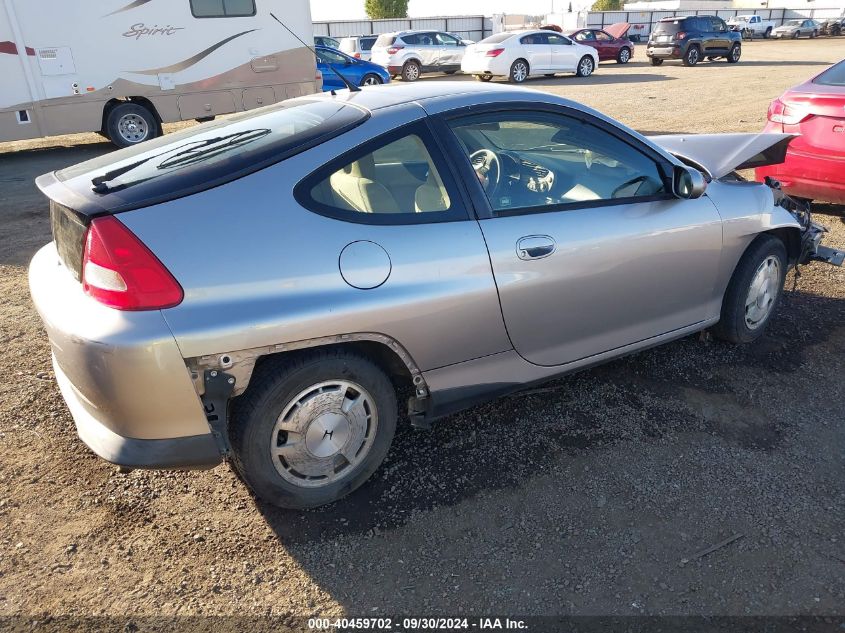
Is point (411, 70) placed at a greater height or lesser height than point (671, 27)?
lesser

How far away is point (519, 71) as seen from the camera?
69.5ft

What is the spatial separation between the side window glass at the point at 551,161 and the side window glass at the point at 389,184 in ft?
0.85

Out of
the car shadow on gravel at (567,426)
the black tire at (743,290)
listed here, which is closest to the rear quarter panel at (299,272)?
the car shadow on gravel at (567,426)

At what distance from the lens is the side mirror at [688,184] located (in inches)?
134

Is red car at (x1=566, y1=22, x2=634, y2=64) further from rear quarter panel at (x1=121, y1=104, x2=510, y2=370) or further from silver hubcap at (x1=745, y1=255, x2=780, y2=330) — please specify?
rear quarter panel at (x1=121, y1=104, x2=510, y2=370)

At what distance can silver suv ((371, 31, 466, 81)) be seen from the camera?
2238 centimetres

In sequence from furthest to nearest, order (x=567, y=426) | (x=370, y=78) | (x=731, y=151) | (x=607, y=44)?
(x=607, y=44), (x=370, y=78), (x=731, y=151), (x=567, y=426)

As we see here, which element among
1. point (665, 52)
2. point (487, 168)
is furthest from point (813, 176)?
point (665, 52)

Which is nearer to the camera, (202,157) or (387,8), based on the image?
(202,157)

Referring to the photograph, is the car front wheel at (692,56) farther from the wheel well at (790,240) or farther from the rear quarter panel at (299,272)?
the rear quarter panel at (299,272)

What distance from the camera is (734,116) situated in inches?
489

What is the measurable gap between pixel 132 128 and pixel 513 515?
35.7 ft

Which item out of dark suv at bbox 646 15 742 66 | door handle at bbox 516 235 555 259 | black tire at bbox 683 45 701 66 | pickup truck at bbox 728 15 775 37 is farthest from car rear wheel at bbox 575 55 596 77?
pickup truck at bbox 728 15 775 37

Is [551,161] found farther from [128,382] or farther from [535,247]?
[128,382]
